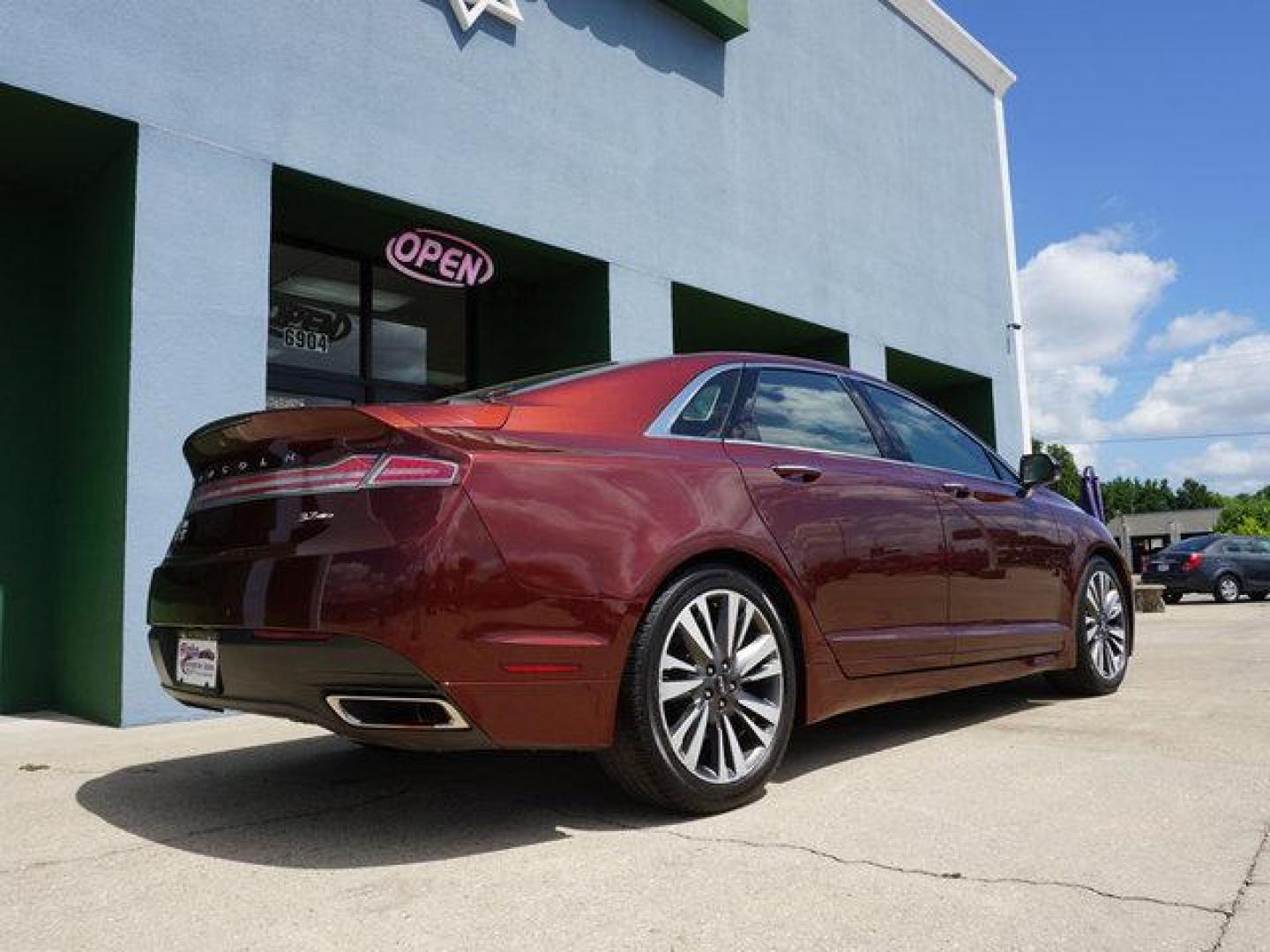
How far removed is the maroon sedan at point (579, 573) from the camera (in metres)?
2.62

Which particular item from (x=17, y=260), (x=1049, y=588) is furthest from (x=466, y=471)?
(x=17, y=260)

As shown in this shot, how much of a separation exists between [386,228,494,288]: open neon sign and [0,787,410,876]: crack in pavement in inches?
188

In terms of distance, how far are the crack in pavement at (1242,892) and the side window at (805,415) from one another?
1794 millimetres

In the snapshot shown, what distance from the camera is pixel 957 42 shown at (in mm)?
13859

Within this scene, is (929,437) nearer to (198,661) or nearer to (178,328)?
(198,661)

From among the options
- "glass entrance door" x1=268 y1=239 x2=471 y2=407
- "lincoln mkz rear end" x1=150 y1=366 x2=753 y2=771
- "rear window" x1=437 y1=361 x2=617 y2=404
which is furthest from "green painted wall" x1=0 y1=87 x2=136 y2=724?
"rear window" x1=437 y1=361 x2=617 y2=404

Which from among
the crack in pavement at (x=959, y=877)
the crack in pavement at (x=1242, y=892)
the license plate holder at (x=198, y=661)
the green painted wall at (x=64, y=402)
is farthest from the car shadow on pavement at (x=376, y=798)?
the green painted wall at (x=64, y=402)

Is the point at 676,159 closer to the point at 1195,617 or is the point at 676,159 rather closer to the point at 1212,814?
the point at 1212,814

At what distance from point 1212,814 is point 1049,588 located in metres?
1.87

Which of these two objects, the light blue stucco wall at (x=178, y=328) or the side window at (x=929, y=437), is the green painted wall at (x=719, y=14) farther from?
the side window at (x=929, y=437)

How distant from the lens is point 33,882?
2.59 metres

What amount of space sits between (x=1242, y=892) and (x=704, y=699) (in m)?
1.42

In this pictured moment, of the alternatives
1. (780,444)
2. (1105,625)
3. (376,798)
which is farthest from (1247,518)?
(376,798)

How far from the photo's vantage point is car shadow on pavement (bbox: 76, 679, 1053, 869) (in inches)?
113
